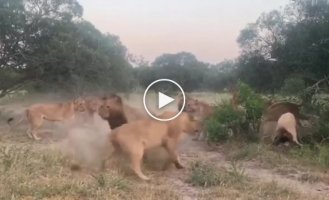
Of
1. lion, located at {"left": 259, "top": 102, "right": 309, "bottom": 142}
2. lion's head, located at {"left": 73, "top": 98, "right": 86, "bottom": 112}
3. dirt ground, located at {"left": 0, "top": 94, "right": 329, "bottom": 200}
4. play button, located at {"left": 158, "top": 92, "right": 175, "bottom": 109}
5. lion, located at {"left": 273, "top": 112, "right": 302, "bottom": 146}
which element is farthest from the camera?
lion's head, located at {"left": 73, "top": 98, "right": 86, "bottom": 112}

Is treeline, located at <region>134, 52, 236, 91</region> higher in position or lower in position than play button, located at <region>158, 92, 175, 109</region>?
higher

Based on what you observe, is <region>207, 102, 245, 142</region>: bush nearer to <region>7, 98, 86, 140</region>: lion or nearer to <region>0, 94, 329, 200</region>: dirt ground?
<region>0, 94, 329, 200</region>: dirt ground

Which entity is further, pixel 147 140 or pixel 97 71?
pixel 97 71

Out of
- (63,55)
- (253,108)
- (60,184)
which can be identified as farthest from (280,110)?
(63,55)

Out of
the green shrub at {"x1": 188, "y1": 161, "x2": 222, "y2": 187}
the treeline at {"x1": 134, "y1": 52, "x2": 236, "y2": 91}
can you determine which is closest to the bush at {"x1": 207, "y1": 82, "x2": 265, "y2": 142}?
the treeline at {"x1": 134, "y1": 52, "x2": 236, "y2": 91}

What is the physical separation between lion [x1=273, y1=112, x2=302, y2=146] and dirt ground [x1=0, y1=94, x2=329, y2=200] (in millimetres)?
654

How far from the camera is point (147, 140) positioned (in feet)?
22.4

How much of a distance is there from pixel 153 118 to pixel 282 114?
371cm

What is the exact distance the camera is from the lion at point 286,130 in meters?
9.22

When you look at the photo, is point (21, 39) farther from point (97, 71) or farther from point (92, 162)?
point (92, 162)

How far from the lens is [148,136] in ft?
22.5

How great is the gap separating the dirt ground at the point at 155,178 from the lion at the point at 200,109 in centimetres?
147

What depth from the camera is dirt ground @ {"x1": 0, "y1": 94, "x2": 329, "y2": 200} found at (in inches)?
215

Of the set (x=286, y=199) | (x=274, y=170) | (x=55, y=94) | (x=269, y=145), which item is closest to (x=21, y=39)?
(x=55, y=94)
